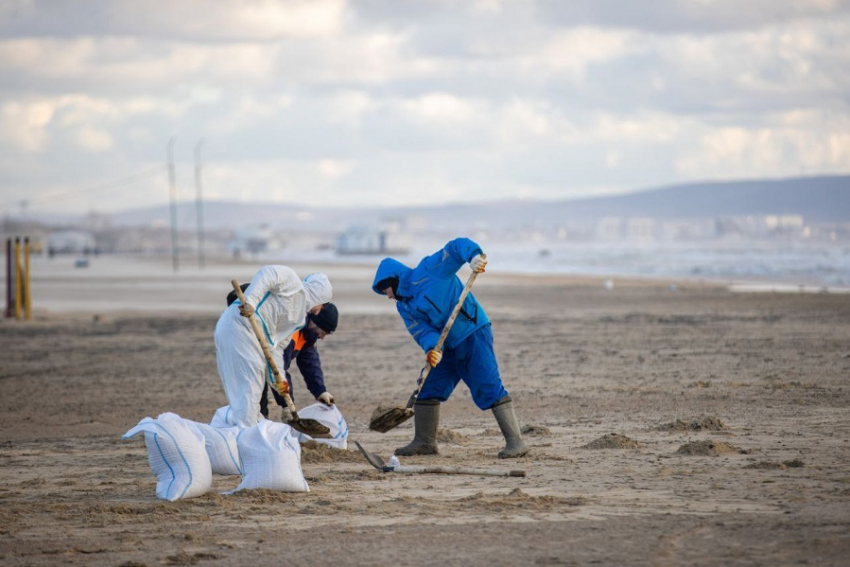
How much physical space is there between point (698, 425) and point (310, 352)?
3.09 meters

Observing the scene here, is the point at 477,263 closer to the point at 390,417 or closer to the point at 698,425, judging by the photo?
the point at 390,417

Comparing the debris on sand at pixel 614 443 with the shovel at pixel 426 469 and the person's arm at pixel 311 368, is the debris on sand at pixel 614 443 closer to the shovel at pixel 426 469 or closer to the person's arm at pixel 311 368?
the shovel at pixel 426 469

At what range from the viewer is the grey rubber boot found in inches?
332

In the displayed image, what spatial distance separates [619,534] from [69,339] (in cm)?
1628

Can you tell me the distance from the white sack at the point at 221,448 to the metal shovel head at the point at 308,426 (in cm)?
81

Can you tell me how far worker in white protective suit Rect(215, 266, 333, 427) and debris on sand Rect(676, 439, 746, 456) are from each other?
9.47ft

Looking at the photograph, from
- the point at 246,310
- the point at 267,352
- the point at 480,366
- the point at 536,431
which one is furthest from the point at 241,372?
the point at 536,431

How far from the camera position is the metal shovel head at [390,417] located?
28.9 ft

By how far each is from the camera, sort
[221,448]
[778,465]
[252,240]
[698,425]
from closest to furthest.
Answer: [778,465], [221,448], [698,425], [252,240]

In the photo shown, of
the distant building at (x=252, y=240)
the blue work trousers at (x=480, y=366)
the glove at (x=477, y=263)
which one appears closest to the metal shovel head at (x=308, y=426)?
the blue work trousers at (x=480, y=366)

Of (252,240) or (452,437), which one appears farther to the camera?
(252,240)

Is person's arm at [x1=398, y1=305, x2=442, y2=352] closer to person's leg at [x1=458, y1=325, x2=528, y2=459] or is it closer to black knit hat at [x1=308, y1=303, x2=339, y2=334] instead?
person's leg at [x1=458, y1=325, x2=528, y2=459]

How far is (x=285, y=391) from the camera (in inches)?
323

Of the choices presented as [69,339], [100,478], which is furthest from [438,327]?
[69,339]
